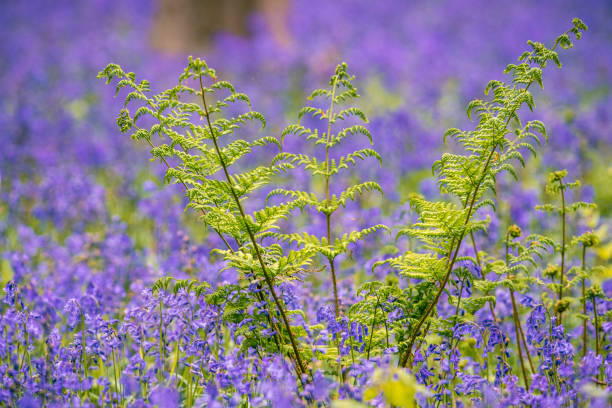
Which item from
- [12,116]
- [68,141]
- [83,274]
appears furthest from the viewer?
[12,116]

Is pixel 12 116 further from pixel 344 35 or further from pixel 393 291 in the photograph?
pixel 344 35

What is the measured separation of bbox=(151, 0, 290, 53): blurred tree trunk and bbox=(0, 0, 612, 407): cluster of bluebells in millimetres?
294

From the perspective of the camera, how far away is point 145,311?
2621mm

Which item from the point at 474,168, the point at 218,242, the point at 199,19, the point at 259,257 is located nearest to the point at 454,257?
the point at 474,168

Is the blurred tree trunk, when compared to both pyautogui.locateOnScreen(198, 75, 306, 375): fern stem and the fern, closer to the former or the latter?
the fern

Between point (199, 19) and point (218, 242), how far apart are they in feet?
26.5

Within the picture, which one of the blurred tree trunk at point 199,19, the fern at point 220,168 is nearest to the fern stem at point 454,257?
the fern at point 220,168

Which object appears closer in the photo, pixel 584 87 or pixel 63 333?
pixel 63 333

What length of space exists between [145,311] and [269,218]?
70cm

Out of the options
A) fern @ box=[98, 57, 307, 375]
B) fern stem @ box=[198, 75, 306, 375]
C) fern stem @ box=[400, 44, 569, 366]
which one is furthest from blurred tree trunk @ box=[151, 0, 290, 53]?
fern stem @ box=[400, 44, 569, 366]

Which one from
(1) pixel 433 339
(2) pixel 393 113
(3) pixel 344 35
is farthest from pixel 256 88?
(1) pixel 433 339

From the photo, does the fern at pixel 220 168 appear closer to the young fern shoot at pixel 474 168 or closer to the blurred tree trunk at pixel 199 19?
the young fern shoot at pixel 474 168

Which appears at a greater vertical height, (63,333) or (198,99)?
(198,99)

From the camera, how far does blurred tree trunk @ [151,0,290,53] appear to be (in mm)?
11508
